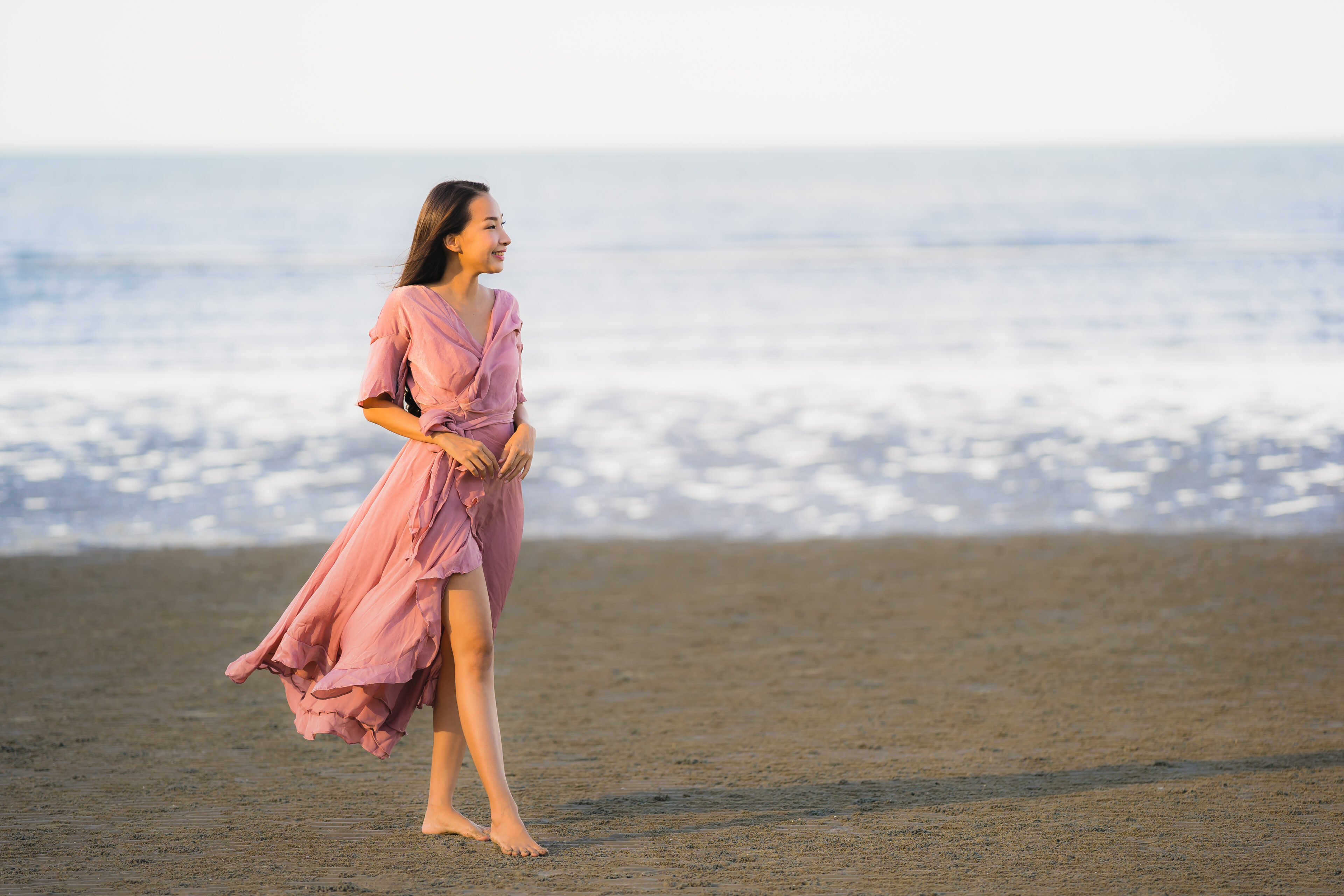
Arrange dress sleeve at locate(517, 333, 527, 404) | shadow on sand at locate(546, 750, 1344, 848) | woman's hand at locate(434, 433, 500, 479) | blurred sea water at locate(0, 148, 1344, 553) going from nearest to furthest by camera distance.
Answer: woman's hand at locate(434, 433, 500, 479) < dress sleeve at locate(517, 333, 527, 404) < shadow on sand at locate(546, 750, 1344, 848) < blurred sea water at locate(0, 148, 1344, 553)

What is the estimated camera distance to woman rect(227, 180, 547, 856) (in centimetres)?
361

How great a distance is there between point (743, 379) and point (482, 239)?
11724mm

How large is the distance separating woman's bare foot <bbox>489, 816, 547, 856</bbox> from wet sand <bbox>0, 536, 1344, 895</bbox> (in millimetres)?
32

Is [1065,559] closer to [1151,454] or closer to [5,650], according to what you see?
[1151,454]

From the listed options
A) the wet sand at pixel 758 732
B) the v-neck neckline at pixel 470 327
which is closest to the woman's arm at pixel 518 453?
the v-neck neckline at pixel 470 327

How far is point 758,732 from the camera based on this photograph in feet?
15.7

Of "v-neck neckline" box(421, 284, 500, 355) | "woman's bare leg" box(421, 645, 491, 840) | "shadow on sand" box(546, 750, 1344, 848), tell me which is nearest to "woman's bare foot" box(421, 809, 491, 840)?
"woman's bare leg" box(421, 645, 491, 840)

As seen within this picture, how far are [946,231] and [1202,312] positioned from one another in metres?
21.2

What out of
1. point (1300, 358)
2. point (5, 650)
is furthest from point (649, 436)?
point (1300, 358)

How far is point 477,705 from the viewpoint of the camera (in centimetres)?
368

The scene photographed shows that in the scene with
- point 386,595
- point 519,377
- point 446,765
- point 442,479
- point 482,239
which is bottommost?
point 446,765

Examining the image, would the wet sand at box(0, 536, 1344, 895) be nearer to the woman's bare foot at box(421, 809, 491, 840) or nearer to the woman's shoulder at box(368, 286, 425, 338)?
the woman's bare foot at box(421, 809, 491, 840)

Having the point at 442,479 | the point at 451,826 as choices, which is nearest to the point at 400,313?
the point at 442,479

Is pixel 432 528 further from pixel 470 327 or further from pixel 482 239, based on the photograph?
pixel 482 239
